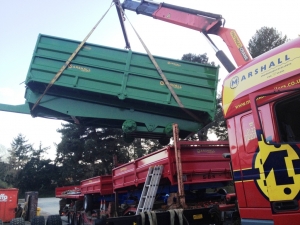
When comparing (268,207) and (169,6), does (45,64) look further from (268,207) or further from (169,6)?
→ (268,207)

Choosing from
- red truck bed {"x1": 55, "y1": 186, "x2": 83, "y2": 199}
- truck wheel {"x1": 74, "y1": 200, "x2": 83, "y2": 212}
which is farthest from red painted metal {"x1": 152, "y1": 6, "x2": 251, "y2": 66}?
red truck bed {"x1": 55, "y1": 186, "x2": 83, "y2": 199}

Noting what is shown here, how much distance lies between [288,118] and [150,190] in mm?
2659

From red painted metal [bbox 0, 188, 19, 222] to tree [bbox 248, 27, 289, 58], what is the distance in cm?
2038

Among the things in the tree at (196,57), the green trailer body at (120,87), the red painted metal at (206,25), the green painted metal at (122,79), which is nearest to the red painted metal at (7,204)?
the green trailer body at (120,87)

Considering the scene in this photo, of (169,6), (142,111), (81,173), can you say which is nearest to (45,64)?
(142,111)

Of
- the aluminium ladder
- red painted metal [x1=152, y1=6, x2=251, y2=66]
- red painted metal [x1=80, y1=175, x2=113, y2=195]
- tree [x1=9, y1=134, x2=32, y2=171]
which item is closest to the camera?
the aluminium ladder

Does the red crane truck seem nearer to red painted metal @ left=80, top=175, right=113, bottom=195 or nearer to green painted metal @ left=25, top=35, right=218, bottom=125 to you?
green painted metal @ left=25, top=35, right=218, bottom=125

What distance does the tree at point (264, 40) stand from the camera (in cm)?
2489

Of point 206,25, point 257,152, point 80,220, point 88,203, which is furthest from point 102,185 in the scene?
point 257,152


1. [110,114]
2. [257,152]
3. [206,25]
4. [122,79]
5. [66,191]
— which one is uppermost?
[206,25]

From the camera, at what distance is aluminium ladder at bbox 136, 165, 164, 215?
488 cm

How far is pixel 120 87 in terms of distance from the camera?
709cm

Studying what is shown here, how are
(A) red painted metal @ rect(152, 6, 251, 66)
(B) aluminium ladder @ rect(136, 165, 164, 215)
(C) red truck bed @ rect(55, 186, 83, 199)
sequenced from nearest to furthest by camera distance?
(B) aluminium ladder @ rect(136, 165, 164, 215)
(A) red painted metal @ rect(152, 6, 251, 66)
(C) red truck bed @ rect(55, 186, 83, 199)

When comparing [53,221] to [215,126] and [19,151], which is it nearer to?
[215,126]
